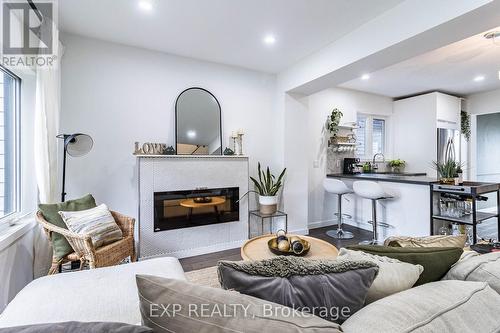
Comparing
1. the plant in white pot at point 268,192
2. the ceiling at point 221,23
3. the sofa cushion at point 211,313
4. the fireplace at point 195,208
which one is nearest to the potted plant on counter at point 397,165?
the plant in white pot at point 268,192

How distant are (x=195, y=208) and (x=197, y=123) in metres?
1.16

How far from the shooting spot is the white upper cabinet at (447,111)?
474cm

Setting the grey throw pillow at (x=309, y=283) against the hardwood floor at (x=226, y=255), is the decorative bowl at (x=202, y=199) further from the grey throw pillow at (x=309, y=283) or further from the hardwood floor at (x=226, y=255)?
the grey throw pillow at (x=309, y=283)

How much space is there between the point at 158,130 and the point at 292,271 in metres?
2.87

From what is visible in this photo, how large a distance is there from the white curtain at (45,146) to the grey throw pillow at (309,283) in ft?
7.63

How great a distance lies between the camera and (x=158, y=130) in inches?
125

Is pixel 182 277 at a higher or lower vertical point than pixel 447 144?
lower

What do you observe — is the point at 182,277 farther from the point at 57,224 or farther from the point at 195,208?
the point at 195,208

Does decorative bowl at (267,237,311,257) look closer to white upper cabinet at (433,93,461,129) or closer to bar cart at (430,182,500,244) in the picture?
bar cart at (430,182,500,244)

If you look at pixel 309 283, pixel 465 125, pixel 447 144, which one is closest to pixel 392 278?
pixel 309 283

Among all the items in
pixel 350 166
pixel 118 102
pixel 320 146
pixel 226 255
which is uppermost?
pixel 118 102

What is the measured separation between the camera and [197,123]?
3355 millimetres

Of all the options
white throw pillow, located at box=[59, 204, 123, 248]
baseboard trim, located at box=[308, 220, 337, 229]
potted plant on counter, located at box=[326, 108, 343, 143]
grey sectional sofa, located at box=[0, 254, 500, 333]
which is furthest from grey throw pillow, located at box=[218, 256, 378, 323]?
potted plant on counter, located at box=[326, 108, 343, 143]

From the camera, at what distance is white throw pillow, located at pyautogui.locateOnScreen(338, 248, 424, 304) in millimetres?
840
